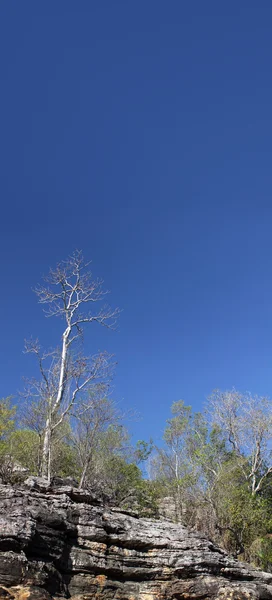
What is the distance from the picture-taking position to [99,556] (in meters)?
12.8

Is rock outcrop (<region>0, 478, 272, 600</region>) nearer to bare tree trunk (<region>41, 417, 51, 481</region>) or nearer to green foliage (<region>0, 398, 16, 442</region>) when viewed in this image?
bare tree trunk (<region>41, 417, 51, 481</region>)

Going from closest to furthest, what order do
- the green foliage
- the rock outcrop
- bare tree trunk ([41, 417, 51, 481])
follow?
the rock outcrop < bare tree trunk ([41, 417, 51, 481]) < the green foliage

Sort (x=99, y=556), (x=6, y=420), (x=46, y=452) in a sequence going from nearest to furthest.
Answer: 1. (x=99, y=556)
2. (x=46, y=452)
3. (x=6, y=420)

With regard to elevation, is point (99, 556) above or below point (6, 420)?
below

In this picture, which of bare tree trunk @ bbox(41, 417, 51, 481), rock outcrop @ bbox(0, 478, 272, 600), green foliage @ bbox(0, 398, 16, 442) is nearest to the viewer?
rock outcrop @ bbox(0, 478, 272, 600)

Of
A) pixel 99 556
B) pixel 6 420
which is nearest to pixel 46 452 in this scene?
pixel 99 556

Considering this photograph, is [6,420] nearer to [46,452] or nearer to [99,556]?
[46,452]

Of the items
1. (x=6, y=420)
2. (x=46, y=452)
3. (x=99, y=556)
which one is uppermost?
(x=6, y=420)

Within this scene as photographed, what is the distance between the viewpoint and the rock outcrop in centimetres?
1053

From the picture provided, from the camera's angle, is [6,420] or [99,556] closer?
[99,556]

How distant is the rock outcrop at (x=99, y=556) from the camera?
10.5 metres

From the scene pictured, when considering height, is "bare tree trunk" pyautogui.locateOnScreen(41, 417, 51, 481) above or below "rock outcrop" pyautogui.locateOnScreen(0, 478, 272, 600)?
above

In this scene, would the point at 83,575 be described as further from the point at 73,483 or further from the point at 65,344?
the point at 65,344

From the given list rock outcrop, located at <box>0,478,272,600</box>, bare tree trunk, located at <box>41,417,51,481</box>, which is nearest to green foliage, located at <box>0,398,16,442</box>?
bare tree trunk, located at <box>41,417,51,481</box>
